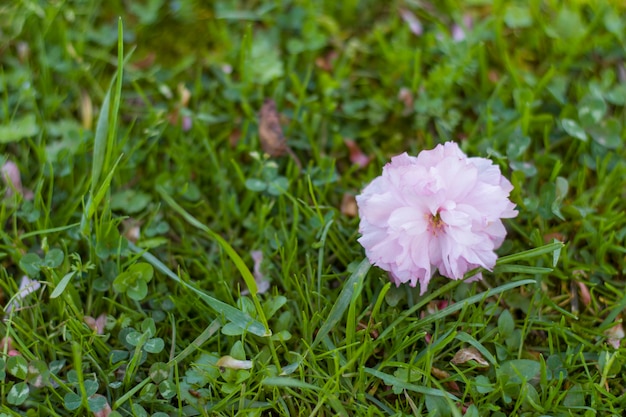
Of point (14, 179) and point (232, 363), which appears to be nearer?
point (232, 363)

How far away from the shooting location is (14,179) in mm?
1908

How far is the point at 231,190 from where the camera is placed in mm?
1949

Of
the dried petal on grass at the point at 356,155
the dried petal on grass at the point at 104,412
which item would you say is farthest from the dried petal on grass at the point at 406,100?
the dried petal on grass at the point at 104,412

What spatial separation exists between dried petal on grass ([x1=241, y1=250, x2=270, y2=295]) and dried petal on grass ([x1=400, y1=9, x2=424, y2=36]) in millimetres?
965

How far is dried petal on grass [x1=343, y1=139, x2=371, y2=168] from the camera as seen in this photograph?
79.3 inches

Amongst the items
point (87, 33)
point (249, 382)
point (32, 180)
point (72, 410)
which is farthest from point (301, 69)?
point (72, 410)

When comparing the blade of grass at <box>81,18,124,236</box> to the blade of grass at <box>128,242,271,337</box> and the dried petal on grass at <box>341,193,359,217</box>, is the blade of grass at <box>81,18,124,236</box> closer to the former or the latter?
the blade of grass at <box>128,242,271,337</box>

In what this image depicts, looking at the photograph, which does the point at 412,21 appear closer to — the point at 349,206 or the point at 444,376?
the point at 349,206

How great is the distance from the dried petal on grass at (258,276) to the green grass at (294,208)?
0.06 feet

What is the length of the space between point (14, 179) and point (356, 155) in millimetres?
1008

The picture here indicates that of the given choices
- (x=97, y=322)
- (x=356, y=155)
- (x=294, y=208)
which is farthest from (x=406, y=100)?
(x=97, y=322)

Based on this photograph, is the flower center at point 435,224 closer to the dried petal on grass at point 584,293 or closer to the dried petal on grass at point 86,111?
the dried petal on grass at point 584,293

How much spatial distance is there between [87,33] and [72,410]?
126 centimetres

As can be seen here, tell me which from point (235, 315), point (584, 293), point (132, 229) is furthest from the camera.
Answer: point (132, 229)
